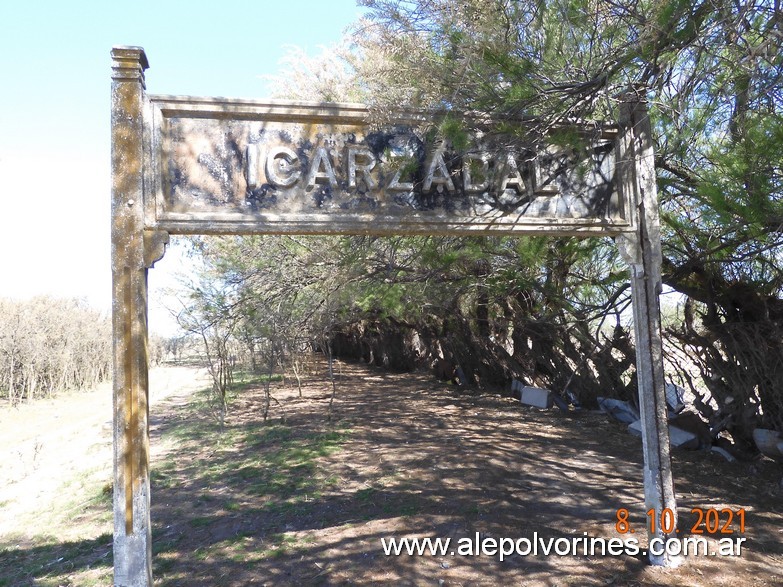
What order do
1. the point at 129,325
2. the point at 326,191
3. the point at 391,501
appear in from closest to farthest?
1. the point at 129,325
2. the point at 326,191
3. the point at 391,501

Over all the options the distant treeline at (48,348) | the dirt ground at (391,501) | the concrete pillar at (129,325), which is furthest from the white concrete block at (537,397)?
the distant treeline at (48,348)

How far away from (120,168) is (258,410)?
33.8ft

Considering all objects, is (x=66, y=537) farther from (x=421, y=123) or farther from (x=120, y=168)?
(x=421, y=123)

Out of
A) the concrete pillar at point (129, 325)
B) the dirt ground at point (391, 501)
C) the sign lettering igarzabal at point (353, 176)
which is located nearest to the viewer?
the concrete pillar at point (129, 325)

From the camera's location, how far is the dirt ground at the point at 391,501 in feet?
13.5

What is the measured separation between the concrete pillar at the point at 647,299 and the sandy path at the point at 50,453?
20.7ft

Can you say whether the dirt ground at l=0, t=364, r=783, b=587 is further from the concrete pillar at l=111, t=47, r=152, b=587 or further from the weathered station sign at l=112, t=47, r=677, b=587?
the concrete pillar at l=111, t=47, r=152, b=587

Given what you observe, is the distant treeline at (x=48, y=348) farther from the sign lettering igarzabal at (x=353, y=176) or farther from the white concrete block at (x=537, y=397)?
the sign lettering igarzabal at (x=353, y=176)

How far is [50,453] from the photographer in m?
10.8

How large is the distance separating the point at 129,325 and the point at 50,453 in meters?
9.17

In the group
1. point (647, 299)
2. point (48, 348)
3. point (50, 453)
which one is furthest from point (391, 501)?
point (48, 348)

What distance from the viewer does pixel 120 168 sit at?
351 centimetres

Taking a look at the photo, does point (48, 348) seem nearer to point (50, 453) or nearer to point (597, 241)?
point (50, 453)

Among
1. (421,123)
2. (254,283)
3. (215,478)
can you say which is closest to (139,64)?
(421,123)
